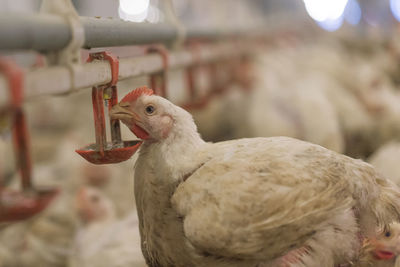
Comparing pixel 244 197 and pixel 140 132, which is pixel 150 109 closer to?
pixel 140 132

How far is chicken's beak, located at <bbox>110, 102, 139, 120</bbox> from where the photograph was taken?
124 cm

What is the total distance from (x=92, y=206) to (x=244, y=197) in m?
1.66

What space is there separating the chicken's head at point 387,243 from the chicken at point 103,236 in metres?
0.89

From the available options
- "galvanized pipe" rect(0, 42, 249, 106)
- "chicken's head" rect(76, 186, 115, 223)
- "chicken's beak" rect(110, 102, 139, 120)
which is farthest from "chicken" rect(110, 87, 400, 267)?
"chicken's head" rect(76, 186, 115, 223)

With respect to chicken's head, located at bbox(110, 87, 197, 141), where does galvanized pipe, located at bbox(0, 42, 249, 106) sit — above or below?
above

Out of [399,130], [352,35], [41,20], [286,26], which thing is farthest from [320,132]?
[352,35]

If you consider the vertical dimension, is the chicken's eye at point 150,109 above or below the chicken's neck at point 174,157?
above

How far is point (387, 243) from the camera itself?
4.33 ft

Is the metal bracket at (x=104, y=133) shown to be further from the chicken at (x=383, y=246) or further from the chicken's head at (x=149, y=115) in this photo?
the chicken at (x=383, y=246)

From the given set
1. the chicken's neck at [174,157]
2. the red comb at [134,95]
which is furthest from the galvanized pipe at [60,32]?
the chicken's neck at [174,157]

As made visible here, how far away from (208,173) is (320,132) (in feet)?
4.90

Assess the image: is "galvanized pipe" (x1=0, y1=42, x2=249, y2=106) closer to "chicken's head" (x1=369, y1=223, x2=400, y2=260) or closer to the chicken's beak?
the chicken's beak

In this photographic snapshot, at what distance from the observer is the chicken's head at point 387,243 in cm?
131

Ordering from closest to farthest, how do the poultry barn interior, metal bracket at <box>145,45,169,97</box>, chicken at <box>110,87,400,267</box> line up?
1. the poultry barn interior
2. chicken at <box>110,87,400,267</box>
3. metal bracket at <box>145,45,169,97</box>
